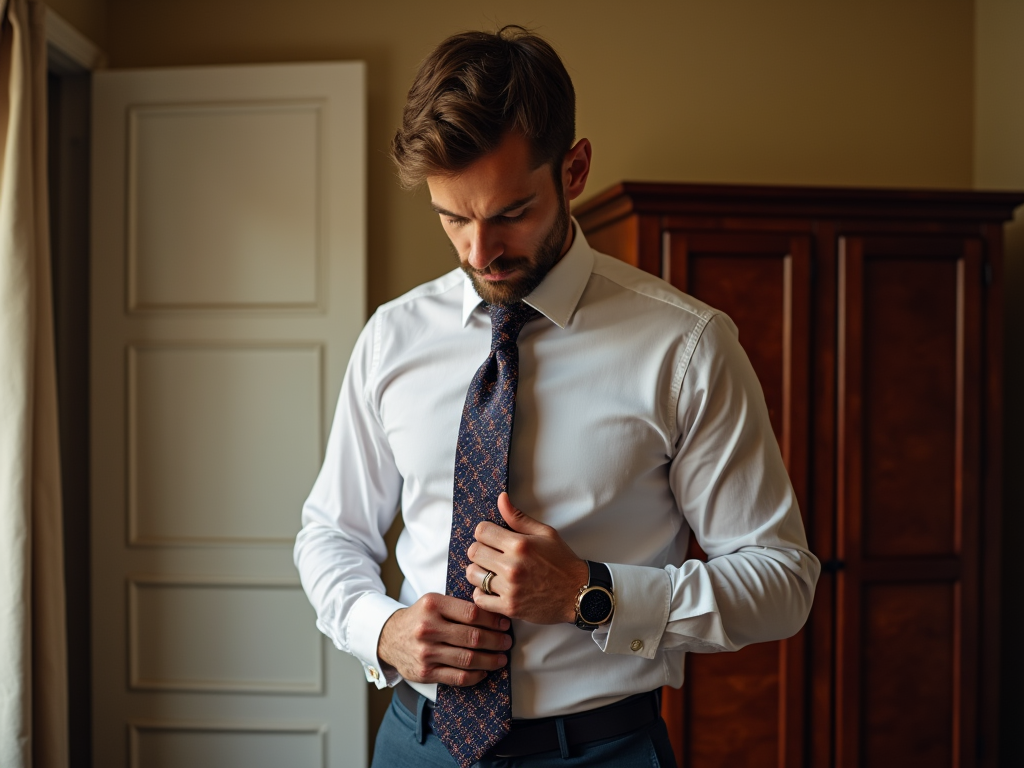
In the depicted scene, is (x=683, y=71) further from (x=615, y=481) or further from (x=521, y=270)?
(x=615, y=481)

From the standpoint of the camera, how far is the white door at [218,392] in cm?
246

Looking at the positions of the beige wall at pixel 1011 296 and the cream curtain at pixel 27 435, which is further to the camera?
the beige wall at pixel 1011 296

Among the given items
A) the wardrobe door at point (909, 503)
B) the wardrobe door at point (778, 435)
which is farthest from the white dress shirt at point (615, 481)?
the wardrobe door at point (909, 503)

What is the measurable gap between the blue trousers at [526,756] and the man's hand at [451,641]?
0.40ft

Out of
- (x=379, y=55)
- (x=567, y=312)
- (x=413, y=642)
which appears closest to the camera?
(x=413, y=642)

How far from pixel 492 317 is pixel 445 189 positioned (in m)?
0.21

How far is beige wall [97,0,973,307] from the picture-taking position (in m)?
2.65

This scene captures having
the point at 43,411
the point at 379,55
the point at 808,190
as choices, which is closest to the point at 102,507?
the point at 43,411

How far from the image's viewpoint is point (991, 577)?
2215mm

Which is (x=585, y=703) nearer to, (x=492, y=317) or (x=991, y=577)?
(x=492, y=317)

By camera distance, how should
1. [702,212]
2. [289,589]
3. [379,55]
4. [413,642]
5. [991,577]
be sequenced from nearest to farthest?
1. [413,642]
2. [702,212]
3. [991,577]
4. [289,589]
5. [379,55]

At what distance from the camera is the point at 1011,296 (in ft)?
8.38

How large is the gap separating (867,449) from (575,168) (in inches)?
53.2

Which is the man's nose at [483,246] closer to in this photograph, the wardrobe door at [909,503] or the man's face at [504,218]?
the man's face at [504,218]
